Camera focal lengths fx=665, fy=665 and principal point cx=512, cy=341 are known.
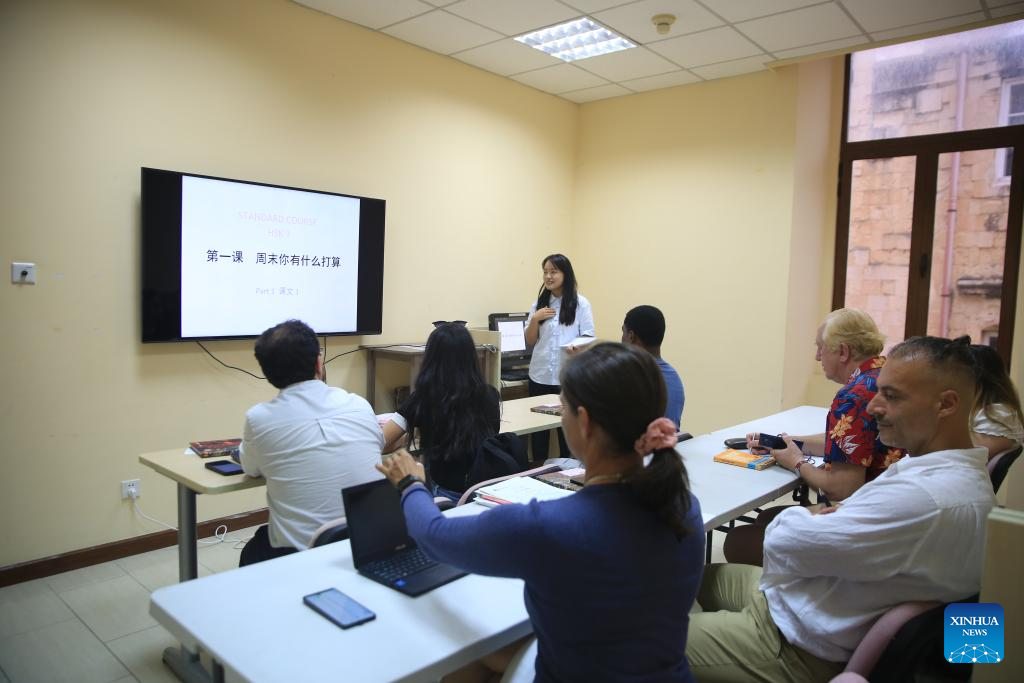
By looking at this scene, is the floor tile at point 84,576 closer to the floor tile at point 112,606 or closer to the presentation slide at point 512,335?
the floor tile at point 112,606

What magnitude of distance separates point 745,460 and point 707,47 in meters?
2.92

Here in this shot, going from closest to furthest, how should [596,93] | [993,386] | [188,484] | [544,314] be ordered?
[993,386], [188,484], [544,314], [596,93]

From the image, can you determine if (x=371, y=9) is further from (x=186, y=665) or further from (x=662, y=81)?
(x=186, y=665)

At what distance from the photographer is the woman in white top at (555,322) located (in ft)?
14.6

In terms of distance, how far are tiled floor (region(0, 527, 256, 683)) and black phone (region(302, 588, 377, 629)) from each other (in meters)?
1.39

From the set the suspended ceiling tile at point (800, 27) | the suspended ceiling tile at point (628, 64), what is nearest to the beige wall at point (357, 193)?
the suspended ceiling tile at point (628, 64)

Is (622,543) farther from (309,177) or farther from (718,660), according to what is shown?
(309,177)

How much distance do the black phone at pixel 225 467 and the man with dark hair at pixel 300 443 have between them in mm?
165

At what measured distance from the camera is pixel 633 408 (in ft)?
3.77

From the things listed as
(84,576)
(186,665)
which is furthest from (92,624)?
(186,665)

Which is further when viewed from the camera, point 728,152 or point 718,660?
point 728,152

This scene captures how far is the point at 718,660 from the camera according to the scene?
154 centimetres

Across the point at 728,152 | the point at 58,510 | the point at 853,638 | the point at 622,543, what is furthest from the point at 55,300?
the point at 728,152

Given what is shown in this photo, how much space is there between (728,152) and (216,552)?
14.0 feet
